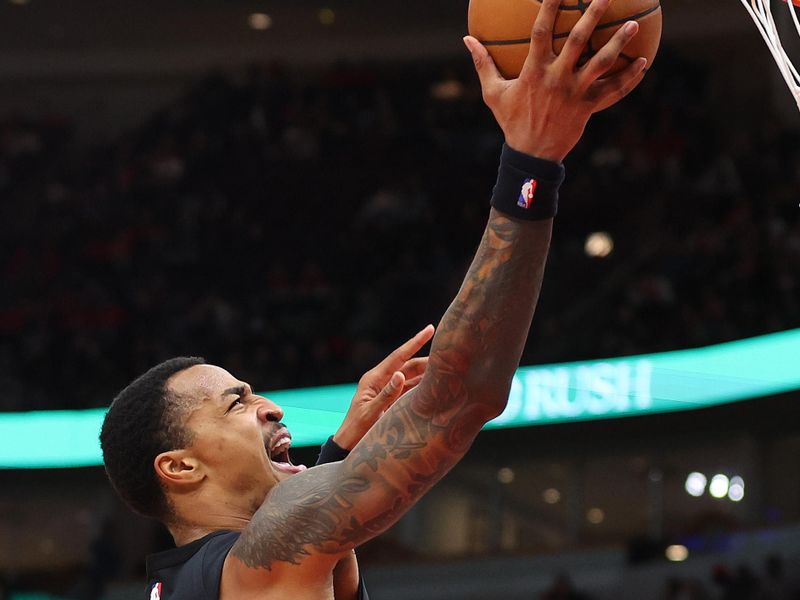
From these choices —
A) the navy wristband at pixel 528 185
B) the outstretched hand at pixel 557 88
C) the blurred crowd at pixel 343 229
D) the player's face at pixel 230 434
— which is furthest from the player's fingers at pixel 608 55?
the blurred crowd at pixel 343 229

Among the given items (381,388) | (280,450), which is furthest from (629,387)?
(280,450)

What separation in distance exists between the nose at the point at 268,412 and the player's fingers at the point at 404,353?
258mm

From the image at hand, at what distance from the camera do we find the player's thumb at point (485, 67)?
175cm

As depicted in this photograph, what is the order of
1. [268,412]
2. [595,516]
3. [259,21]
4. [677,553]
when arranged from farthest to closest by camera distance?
[259,21]
[595,516]
[677,553]
[268,412]

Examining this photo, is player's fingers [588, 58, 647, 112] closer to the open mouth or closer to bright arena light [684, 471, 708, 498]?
the open mouth

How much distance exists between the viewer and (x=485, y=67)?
1764mm

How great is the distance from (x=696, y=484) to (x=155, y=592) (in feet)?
25.1

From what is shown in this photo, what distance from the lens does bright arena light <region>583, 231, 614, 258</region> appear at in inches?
398

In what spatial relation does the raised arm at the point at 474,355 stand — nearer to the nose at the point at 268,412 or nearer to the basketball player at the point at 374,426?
the basketball player at the point at 374,426

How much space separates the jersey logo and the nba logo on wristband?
3.15ft

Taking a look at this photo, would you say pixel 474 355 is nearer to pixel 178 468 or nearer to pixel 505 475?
pixel 178 468

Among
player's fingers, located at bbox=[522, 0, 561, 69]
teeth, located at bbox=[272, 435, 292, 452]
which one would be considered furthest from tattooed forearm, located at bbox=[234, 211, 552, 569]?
teeth, located at bbox=[272, 435, 292, 452]

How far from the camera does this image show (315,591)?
2000 millimetres

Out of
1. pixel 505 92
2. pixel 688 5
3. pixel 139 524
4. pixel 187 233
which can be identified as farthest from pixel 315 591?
pixel 688 5
